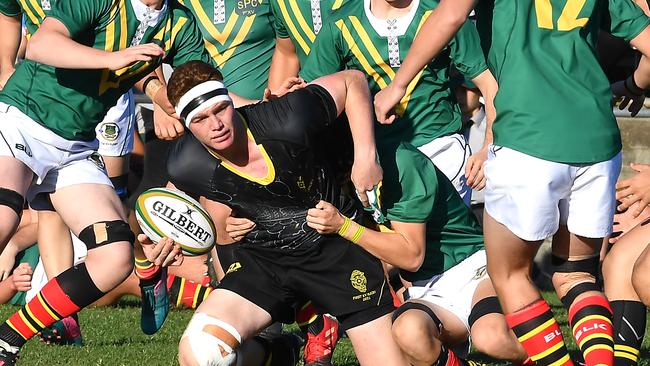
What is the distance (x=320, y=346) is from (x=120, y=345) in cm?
136

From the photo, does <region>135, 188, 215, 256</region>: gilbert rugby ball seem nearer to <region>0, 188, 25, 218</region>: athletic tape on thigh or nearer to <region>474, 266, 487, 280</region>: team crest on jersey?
<region>0, 188, 25, 218</region>: athletic tape on thigh

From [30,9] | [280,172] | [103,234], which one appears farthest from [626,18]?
[30,9]

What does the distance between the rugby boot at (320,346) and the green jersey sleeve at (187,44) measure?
1434 mm

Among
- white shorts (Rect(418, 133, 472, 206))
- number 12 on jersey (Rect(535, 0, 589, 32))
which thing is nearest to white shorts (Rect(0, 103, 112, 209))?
white shorts (Rect(418, 133, 472, 206))

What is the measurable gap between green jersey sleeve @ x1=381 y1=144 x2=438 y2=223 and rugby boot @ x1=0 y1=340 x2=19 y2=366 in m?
1.82

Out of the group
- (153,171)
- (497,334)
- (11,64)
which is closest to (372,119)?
(497,334)

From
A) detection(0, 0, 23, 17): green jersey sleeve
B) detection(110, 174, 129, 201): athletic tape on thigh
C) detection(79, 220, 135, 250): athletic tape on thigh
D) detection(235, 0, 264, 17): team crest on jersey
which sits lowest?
detection(110, 174, 129, 201): athletic tape on thigh

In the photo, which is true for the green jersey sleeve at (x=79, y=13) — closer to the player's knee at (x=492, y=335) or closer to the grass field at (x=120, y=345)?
the grass field at (x=120, y=345)

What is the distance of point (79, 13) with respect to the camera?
5.89m

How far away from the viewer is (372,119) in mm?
5523

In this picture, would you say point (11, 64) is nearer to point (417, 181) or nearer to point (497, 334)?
point (417, 181)

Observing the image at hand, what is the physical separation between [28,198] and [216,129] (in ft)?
4.71

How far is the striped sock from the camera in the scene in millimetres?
5297

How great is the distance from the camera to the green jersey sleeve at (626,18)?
4902 millimetres
